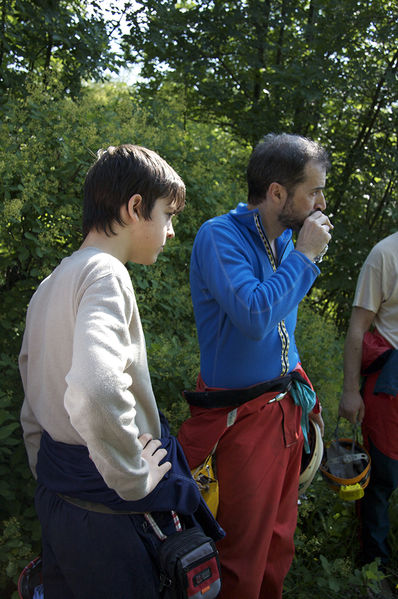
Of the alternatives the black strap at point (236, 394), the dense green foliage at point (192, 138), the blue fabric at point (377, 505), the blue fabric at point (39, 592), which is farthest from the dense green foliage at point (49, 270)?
the black strap at point (236, 394)

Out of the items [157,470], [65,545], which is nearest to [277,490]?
[157,470]

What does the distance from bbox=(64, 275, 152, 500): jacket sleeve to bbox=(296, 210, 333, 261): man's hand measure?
882 mm

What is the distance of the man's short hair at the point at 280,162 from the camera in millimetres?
2074

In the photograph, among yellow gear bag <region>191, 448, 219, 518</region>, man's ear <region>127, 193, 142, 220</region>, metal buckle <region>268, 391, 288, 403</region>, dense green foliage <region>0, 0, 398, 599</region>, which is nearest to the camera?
Answer: man's ear <region>127, 193, 142, 220</region>

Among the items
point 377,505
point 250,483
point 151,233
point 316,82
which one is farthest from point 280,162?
point 316,82

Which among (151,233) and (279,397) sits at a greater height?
(151,233)

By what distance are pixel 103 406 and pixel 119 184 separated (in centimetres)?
63

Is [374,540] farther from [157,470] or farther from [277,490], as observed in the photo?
[157,470]

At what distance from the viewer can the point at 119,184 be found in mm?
1446

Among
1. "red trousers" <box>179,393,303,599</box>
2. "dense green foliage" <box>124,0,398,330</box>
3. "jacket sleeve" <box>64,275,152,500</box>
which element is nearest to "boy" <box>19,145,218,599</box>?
"jacket sleeve" <box>64,275,152,500</box>

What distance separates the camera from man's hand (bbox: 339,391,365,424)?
2.73 meters

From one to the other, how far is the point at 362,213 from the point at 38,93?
3957 millimetres

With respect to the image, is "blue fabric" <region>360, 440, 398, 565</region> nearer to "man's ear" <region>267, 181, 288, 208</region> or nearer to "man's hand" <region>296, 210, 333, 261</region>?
"man's hand" <region>296, 210, 333, 261</region>

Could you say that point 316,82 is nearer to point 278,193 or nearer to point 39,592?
point 278,193
